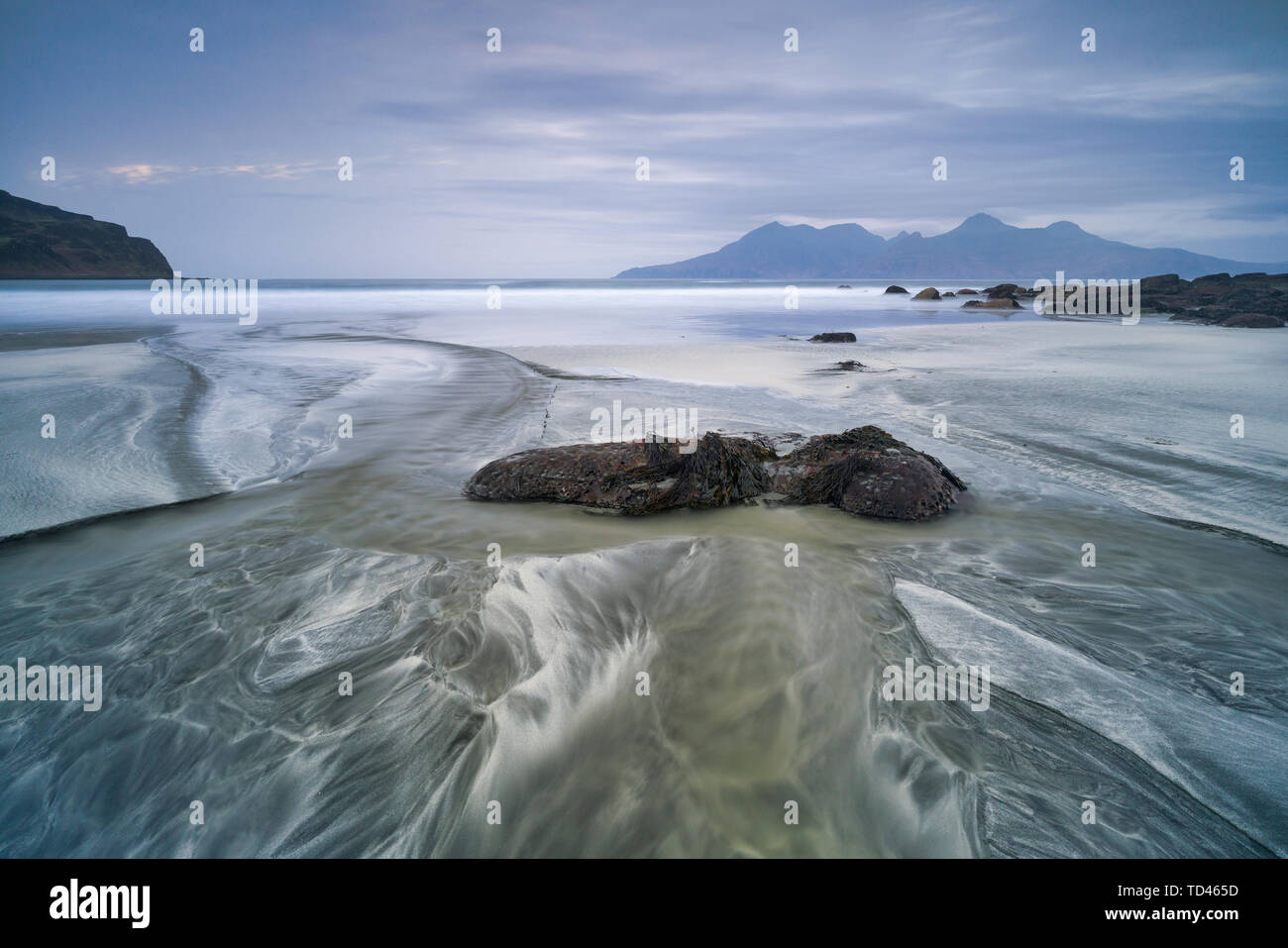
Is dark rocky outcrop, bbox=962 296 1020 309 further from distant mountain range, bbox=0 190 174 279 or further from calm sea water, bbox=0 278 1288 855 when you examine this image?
distant mountain range, bbox=0 190 174 279

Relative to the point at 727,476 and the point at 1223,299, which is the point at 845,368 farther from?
the point at 1223,299

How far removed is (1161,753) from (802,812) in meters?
1.63

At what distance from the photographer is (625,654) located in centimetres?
333

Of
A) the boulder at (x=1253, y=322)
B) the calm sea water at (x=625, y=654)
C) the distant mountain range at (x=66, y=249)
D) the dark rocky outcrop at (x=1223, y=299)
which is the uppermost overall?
the distant mountain range at (x=66, y=249)

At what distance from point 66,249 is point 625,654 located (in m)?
135

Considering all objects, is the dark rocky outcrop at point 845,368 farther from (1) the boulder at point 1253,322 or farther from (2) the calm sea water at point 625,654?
(1) the boulder at point 1253,322

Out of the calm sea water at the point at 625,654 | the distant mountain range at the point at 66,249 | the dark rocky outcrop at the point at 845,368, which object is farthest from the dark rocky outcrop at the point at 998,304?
the distant mountain range at the point at 66,249

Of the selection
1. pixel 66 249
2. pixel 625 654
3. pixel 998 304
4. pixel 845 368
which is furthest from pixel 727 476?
pixel 66 249

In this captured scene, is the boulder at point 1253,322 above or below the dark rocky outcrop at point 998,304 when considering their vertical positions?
below

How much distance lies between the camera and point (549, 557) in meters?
4.35

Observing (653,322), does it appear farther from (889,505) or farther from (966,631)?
(966,631)

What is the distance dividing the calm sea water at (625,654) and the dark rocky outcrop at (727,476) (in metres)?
0.25

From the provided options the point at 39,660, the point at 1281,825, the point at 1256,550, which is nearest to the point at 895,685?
the point at 1281,825

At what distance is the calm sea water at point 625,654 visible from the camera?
230 cm
